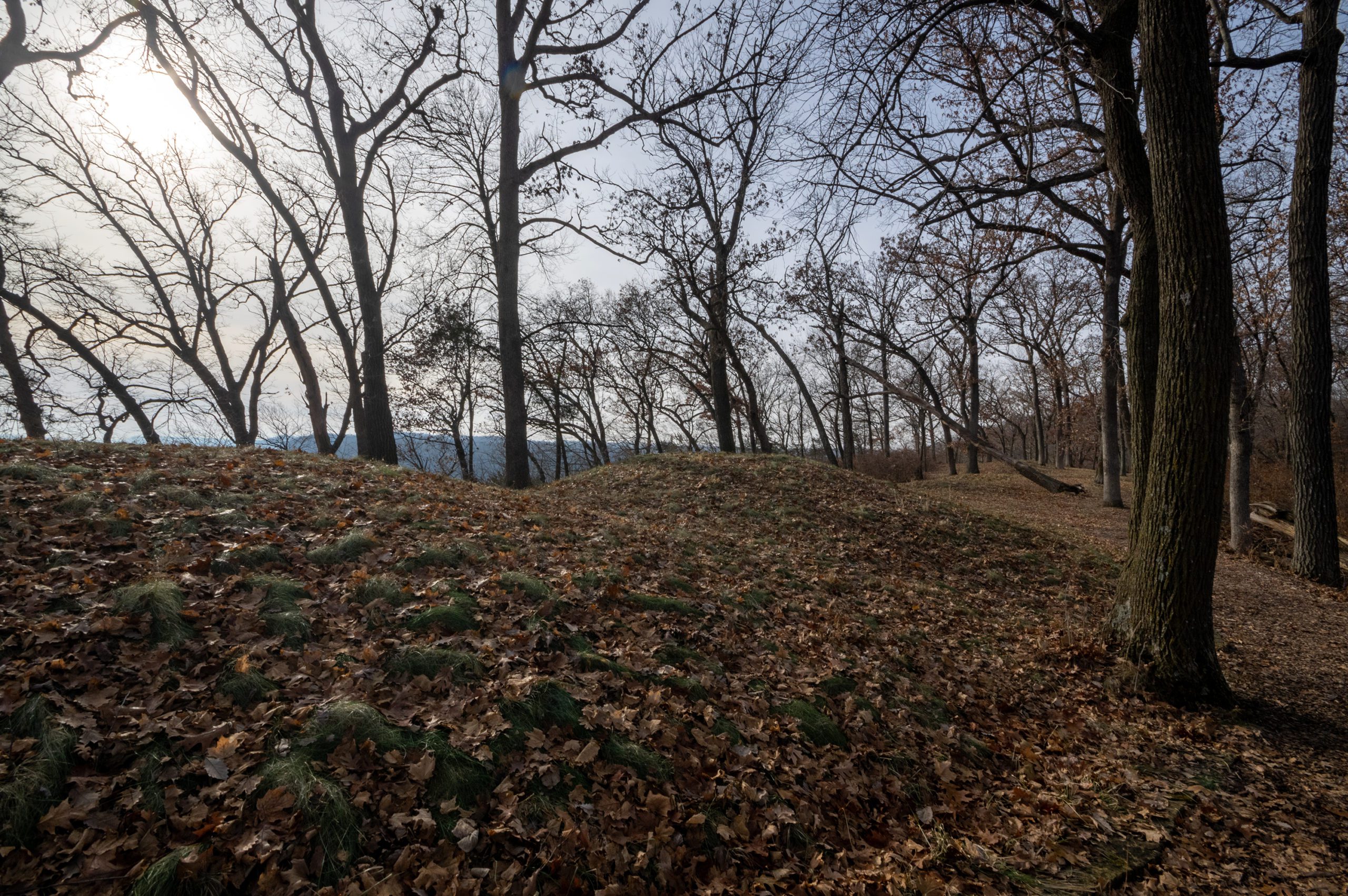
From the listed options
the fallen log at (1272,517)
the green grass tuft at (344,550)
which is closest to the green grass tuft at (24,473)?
the green grass tuft at (344,550)

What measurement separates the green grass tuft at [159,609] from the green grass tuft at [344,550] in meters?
1.19

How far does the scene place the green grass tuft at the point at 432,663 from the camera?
3.69 metres

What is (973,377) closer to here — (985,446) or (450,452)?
(985,446)

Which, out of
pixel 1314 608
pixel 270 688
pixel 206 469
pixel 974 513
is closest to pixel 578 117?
pixel 206 469

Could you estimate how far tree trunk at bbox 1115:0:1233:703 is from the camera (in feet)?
15.7

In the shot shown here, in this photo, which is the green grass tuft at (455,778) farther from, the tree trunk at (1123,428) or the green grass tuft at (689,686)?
the tree trunk at (1123,428)

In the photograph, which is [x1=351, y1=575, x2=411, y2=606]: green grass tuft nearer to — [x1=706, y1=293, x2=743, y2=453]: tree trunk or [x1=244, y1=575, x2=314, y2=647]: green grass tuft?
[x1=244, y1=575, x2=314, y2=647]: green grass tuft

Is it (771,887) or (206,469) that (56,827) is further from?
(206,469)

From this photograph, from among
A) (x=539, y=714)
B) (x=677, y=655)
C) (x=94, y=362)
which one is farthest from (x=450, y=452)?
(x=539, y=714)

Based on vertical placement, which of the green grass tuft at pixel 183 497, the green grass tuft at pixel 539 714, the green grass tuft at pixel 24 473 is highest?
the green grass tuft at pixel 24 473

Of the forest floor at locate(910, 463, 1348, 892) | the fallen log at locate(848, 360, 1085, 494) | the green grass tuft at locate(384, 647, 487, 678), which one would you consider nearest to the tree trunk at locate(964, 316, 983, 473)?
the fallen log at locate(848, 360, 1085, 494)

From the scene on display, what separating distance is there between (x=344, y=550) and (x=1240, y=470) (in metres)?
15.1

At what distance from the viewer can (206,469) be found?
6.62m

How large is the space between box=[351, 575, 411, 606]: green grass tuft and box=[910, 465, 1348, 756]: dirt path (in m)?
6.98
